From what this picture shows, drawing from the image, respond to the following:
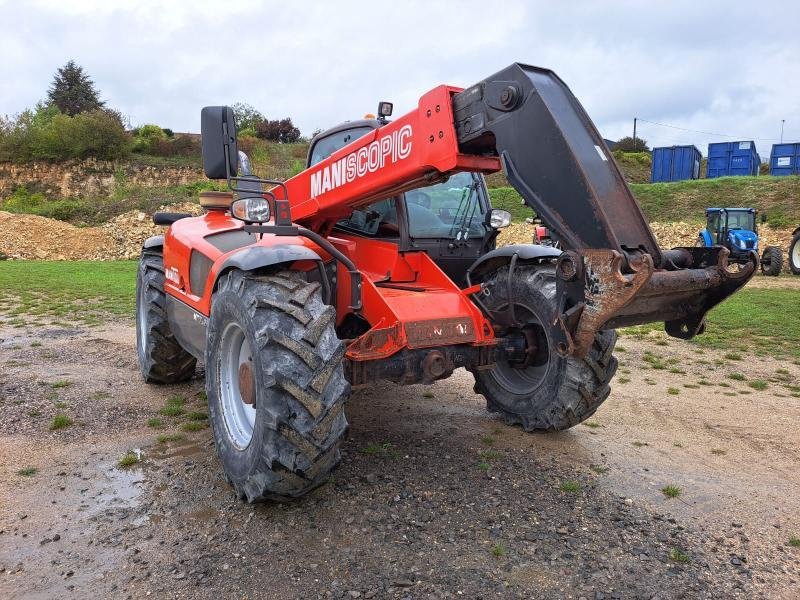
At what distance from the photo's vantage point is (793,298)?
44.2 ft

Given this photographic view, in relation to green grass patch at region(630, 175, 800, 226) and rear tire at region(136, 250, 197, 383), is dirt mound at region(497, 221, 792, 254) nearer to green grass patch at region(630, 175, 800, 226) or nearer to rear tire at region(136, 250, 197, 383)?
green grass patch at region(630, 175, 800, 226)

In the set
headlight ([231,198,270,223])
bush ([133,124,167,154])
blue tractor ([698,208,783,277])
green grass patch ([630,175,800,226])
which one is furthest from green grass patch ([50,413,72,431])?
bush ([133,124,167,154])

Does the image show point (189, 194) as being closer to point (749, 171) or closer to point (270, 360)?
point (749, 171)

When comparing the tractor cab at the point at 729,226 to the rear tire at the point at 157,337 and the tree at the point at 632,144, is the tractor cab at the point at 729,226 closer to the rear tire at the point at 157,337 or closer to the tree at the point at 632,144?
the rear tire at the point at 157,337

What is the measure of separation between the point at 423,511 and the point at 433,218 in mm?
2275

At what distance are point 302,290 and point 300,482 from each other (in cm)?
102

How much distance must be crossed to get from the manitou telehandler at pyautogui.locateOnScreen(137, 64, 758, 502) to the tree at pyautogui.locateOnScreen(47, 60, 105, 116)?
56.7m

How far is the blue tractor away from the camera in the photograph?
19188mm

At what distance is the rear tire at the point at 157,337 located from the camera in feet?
18.9

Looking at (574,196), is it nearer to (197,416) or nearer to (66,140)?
(197,416)

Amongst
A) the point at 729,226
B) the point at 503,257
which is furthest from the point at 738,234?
the point at 503,257

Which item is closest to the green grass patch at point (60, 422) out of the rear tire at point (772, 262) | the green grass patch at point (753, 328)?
the green grass patch at point (753, 328)

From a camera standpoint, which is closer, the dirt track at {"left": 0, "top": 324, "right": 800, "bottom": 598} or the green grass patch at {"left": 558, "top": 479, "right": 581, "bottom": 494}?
the dirt track at {"left": 0, "top": 324, "right": 800, "bottom": 598}

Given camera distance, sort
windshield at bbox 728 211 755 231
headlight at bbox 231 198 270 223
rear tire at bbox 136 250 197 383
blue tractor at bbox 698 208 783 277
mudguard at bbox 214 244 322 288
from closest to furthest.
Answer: mudguard at bbox 214 244 322 288, headlight at bbox 231 198 270 223, rear tire at bbox 136 250 197 383, blue tractor at bbox 698 208 783 277, windshield at bbox 728 211 755 231
